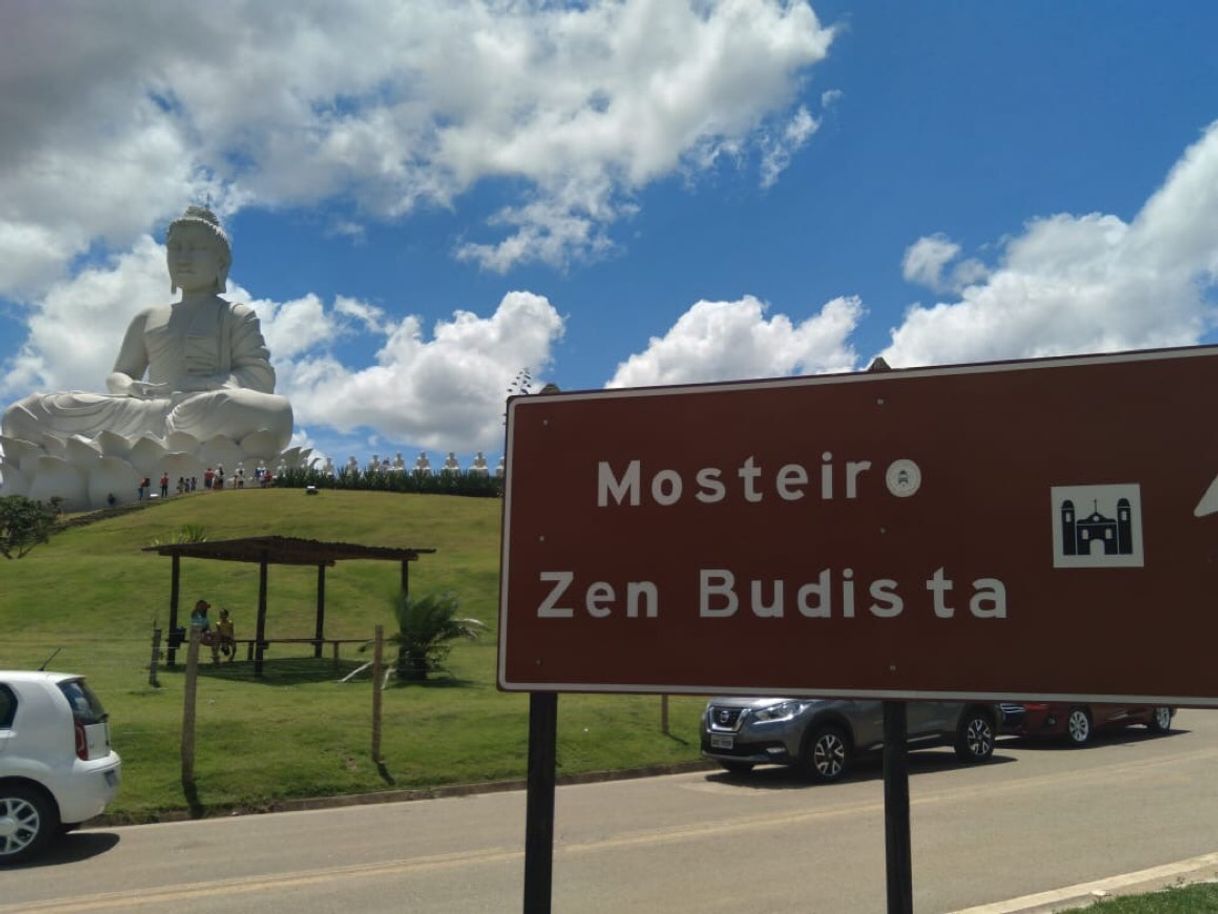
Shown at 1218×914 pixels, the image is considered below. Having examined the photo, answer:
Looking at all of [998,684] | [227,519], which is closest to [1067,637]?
[998,684]

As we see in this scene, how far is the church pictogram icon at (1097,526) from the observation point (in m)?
2.92

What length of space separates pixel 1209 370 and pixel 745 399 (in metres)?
1.28

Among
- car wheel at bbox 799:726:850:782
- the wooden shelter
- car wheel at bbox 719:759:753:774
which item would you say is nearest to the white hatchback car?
car wheel at bbox 719:759:753:774

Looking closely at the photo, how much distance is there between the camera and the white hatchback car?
862 cm

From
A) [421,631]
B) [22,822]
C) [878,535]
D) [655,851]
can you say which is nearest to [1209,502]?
[878,535]

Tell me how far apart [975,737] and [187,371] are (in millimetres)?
51043

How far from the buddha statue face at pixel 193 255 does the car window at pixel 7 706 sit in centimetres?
5253

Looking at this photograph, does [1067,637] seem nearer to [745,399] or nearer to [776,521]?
[776,521]

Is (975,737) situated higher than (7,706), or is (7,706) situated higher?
(7,706)

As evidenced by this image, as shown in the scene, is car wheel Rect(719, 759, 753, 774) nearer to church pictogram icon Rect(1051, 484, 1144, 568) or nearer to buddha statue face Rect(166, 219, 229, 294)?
church pictogram icon Rect(1051, 484, 1144, 568)

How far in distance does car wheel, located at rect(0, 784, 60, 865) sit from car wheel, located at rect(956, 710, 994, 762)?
11.2 meters

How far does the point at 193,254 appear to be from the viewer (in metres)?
57.4

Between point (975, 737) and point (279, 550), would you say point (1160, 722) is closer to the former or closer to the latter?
point (975, 737)

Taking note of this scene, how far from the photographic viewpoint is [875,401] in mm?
3234
